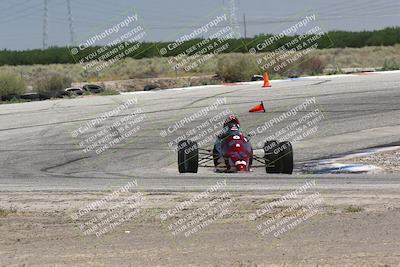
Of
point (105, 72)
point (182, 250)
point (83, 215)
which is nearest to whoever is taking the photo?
point (182, 250)

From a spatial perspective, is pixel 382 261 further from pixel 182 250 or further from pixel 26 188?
pixel 26 188

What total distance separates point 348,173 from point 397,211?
20.2 feet

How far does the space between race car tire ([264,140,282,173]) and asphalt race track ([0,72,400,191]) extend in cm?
→ 38

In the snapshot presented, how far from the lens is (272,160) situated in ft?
55.6

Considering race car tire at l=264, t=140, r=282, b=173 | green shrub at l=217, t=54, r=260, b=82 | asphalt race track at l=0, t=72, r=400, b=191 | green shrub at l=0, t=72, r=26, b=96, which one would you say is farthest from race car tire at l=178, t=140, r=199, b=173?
green shrub at l=217, t=54, r=260, b=82

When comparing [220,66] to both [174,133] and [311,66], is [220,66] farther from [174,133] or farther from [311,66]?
[174,133]

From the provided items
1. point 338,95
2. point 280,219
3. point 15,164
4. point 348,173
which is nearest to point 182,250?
point 280,219

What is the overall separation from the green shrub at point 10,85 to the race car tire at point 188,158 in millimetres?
25657

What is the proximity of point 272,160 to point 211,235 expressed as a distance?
24.8 feet

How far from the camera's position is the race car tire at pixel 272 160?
55.2 ft

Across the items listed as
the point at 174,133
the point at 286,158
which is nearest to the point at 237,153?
the point at 286,158

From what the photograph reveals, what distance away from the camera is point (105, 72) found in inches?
2448

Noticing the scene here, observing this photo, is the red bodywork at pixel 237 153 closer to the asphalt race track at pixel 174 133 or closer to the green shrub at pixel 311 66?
the asphalt race track at pixel 174 133

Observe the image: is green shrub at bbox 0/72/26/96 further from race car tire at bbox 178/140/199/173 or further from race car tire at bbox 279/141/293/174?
race car tire at bbox 279/141/293/174
